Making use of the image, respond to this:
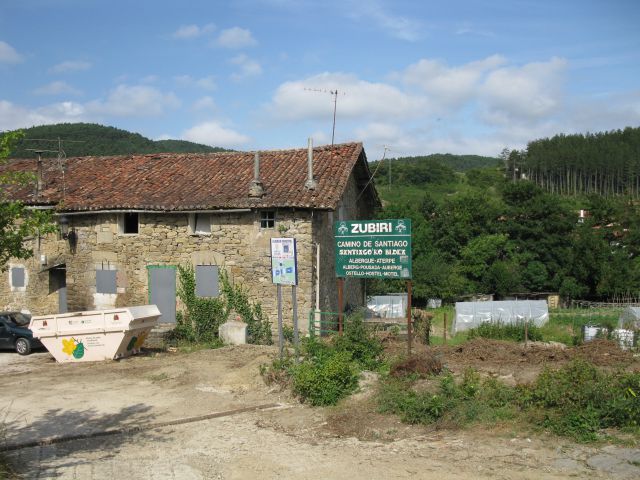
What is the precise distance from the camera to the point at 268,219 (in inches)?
696

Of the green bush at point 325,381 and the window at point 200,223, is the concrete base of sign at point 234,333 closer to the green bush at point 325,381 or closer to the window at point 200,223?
the window at point 200,223

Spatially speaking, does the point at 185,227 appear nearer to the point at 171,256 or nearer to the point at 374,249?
the point at 171,256

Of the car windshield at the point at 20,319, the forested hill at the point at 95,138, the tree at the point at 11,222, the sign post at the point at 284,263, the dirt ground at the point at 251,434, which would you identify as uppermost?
the forested hill at the point at 95,138

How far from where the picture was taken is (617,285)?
4888cm

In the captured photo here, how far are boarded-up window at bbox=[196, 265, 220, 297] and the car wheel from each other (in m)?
4.90

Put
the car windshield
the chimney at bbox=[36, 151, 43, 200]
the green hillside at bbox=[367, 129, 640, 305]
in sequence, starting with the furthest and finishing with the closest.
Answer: the green hillside at bbox=[367, 129, 640, 305]
the chimney at bbox=[36, 151, 43, 200]
the car windshield

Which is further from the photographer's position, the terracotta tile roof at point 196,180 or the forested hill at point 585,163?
the forested hill at point 585,163

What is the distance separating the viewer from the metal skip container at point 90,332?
15164 millimetres

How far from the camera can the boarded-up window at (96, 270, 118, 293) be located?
1909 cm

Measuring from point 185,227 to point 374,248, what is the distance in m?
7.04

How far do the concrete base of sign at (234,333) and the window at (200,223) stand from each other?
3083 mm

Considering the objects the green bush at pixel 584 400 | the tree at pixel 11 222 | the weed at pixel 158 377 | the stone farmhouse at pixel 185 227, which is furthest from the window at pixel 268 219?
the green bush at pixel 584 400

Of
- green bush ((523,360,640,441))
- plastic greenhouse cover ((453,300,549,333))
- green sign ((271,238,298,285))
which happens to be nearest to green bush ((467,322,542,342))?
green sign ((271,238,298,285))

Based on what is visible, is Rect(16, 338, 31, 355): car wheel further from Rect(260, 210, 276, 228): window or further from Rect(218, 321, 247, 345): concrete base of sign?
Rect(260, 210, 276, 228): window
